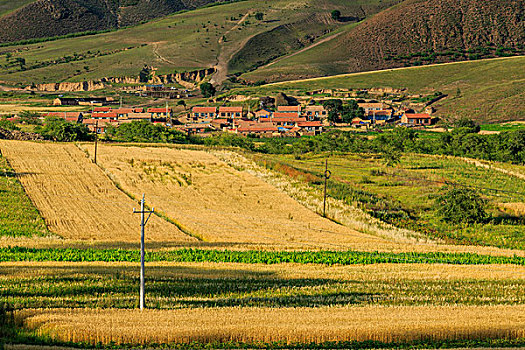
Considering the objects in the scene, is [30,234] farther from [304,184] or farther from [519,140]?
[519,140]

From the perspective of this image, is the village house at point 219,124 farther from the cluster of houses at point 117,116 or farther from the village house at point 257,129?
the cluster of houses at point 117,116

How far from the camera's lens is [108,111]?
565 ft

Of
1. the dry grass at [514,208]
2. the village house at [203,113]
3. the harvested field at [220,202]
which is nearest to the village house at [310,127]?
the village house at [203,113]

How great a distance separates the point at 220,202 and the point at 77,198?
41.1ft

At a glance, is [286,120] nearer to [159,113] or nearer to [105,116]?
[159,113]

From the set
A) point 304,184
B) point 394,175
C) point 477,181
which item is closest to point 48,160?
point 304,184

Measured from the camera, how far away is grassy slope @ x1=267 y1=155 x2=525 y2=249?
5475 cm

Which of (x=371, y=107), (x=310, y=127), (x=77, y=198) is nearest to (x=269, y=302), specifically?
(x=77, y=198)

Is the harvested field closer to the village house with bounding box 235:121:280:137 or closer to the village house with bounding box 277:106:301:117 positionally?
the village house with bounding box 235:121:280:137

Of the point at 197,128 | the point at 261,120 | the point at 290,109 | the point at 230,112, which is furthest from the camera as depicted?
the point at 290,109

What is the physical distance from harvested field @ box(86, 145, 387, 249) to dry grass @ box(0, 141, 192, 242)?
2.27 m

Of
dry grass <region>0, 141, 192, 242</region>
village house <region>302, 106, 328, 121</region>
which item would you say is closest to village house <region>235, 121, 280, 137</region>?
village house <region>302, 106, 328, 121</region>

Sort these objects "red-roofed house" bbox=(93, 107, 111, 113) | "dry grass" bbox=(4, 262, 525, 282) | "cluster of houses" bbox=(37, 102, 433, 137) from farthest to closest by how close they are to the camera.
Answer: "red-roofed house" bbox=(93, 107, 111, 113), "cluster of houses" bbox=(37, 102, 433, 137), "dry grass" bbox=(4, 262, 525, 282)

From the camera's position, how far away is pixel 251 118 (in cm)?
17412
